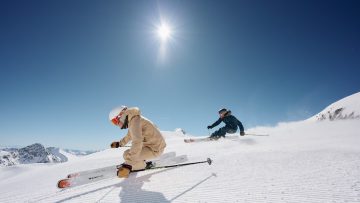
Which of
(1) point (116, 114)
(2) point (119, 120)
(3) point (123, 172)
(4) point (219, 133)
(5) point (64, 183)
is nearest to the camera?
(3) point (123, 172)

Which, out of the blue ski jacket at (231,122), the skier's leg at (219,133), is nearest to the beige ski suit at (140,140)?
the skier's leg at (219,133)

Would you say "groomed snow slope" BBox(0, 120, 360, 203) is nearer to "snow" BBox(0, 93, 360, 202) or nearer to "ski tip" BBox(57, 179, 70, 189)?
"snow" BBox(0, 93, 360, 202)

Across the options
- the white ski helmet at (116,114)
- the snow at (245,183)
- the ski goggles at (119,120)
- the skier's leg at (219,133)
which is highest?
the skier's leg at (219,133)

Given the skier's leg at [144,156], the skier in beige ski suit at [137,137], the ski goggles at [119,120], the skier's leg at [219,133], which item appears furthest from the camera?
the skier's leg at [219,133]

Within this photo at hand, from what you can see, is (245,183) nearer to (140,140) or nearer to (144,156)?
(140,140)

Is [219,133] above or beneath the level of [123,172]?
above

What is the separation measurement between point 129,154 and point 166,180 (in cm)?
108

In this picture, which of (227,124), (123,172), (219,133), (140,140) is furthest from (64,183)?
(227,124)

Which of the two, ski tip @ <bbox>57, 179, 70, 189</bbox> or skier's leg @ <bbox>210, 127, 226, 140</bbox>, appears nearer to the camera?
ski tip @ <bbox>57, 179, 70, 189</bbox>

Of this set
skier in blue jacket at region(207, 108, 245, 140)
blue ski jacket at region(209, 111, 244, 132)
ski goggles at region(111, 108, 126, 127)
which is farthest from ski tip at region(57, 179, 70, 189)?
blue ski jacket at region(209, 111, 244, 132)

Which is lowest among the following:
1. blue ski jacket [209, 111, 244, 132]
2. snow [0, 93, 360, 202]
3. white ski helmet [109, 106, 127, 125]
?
snow [0, 93, 360, 202]

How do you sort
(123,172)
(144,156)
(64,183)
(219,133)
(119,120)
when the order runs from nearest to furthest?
1. (123,172)
2. (64,183)
3. (119,120)
4. (144,156)
5. (219,133)

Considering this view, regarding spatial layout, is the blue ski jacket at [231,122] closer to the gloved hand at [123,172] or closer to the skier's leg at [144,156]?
the skier's leg at [144,156]

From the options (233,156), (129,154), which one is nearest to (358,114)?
(233,156)
